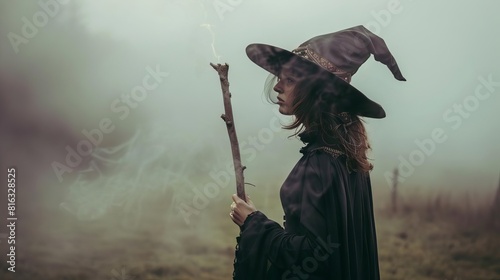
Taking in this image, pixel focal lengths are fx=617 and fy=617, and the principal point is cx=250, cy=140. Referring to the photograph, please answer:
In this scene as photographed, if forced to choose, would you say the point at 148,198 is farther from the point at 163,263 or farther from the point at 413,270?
the point at 413,270

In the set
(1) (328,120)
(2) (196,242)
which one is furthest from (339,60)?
(2) (196,242)

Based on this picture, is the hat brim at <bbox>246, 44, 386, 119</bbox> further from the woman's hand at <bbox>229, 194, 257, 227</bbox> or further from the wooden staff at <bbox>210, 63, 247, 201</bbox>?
the woman's hand at <bbox>229, 194, 257, 227</bbox>

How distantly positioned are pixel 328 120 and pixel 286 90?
0.67 ft

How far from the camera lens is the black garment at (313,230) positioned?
2.11 metres

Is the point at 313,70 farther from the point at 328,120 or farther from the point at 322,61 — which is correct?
the point at 328,120

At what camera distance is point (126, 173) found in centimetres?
265

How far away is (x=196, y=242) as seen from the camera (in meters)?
2.62

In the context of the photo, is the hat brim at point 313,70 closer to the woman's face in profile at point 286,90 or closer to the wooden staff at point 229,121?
the woman's face in profile at point 286,90

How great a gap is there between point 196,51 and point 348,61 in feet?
2.37

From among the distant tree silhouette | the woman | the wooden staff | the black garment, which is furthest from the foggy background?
the black garment

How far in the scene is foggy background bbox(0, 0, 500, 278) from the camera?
104 inches

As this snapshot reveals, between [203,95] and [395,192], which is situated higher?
[203,95]

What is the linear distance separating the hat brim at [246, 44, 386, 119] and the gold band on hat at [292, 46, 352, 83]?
2cm

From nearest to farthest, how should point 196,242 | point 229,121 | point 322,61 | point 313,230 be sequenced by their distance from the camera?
point 313,230 → point 322,61 → point 229,121 → point 196,242
